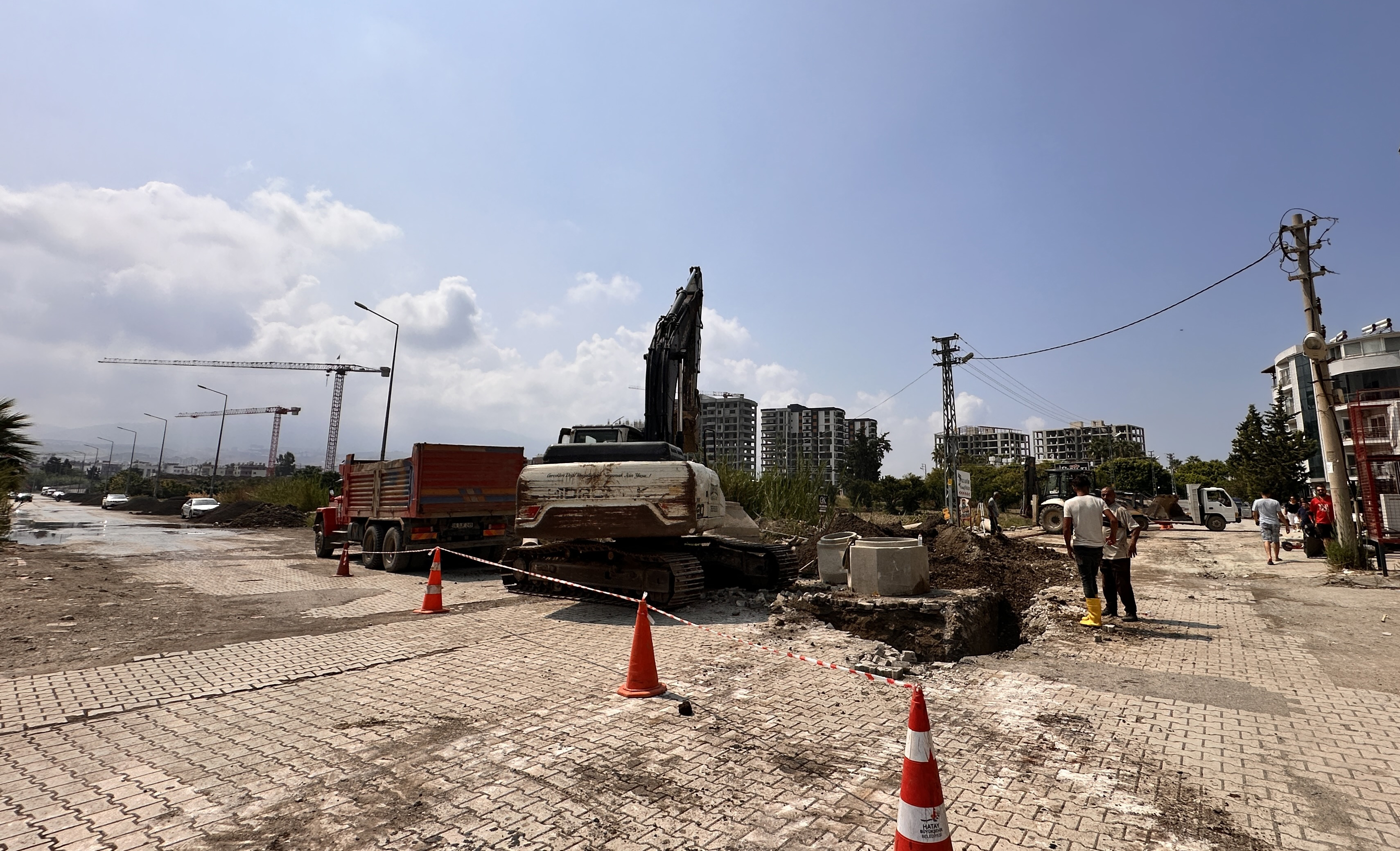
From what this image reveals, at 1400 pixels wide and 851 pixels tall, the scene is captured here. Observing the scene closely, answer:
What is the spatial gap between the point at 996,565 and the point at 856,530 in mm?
4229

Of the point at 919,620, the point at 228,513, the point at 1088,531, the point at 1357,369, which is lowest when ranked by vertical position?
the point at 919,620

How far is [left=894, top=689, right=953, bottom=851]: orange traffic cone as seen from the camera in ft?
8.18

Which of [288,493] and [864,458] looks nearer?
[288,493]

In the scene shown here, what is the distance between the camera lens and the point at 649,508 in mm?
8016

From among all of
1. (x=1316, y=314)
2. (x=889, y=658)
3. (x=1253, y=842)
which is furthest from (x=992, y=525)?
(x=1253, y=842)

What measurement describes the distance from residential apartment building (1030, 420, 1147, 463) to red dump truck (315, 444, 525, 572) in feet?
505

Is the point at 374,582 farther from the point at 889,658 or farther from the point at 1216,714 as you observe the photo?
the point at 1216,714

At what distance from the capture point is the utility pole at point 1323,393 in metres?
12.6

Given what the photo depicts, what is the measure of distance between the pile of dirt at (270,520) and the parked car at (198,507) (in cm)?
603

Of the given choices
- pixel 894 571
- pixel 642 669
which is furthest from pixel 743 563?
pixel 642 669

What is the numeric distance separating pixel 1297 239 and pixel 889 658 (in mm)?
15126

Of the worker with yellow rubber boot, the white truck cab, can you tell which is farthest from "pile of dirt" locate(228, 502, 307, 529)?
the white truck cab

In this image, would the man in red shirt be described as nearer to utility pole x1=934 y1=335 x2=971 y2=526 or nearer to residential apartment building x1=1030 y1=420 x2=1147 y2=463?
utility pole x1=934 y1=335 x2=971 y2=526

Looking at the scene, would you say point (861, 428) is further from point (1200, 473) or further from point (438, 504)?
point (438, 504)
